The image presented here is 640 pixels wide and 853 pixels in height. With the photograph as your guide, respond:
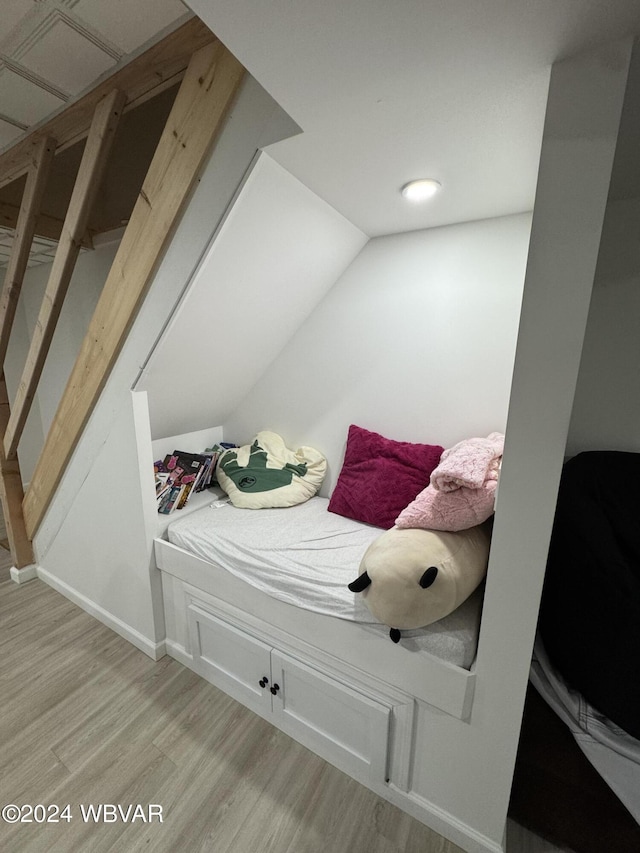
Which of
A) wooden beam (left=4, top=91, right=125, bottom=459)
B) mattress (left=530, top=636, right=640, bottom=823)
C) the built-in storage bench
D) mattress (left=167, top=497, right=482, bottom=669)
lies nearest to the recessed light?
wooden beam (left=4, top=91, right=125, bottom=459)

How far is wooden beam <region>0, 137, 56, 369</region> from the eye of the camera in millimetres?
1631

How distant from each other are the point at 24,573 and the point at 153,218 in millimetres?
2365

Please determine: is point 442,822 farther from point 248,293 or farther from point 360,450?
point 248,293

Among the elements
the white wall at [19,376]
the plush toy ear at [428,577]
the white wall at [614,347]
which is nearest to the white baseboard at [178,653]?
the plush toy ear at [428,577]

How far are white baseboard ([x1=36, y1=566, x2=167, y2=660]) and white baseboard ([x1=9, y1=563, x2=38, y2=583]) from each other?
27 mm

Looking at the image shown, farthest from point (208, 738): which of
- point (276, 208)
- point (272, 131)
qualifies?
point (272, 131)

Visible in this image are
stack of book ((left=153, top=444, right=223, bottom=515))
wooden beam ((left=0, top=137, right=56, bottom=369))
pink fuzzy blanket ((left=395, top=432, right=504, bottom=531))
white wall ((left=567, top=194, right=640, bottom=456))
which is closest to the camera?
pink fuzzy blanket ((left=395, top=432, right=504, bottom=531))

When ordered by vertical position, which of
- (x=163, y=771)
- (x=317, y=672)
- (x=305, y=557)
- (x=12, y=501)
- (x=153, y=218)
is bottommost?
(x=163, y=771)

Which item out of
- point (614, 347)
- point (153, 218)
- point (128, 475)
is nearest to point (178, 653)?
point (128, 475)

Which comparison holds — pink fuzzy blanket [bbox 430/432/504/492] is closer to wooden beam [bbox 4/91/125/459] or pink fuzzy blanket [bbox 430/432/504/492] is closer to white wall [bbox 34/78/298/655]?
white wall [bbox 34/78/298/655]

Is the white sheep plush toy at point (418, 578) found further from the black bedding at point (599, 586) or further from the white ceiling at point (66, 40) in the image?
the white ceiling at point (66, 40)

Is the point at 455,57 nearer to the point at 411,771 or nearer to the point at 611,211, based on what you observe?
the point at 611,211

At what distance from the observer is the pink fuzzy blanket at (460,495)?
1.07 metres

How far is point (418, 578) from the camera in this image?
991mm
